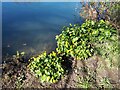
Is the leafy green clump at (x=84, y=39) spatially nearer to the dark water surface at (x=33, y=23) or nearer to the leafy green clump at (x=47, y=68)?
the leafy green clump at (x=47, y=68)

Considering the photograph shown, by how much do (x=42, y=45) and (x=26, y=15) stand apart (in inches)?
95.9

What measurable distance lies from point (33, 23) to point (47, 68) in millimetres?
3531

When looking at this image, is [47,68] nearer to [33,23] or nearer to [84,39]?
[84,39]

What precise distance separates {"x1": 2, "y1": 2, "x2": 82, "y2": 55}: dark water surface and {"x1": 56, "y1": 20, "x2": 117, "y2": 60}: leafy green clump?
83 centimetres

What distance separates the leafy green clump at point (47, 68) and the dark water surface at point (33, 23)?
4.36 feet

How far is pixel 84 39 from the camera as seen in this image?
19.7ft

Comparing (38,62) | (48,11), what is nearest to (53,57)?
(38,62)

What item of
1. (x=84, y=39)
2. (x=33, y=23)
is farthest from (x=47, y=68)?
(x=33, y=23)

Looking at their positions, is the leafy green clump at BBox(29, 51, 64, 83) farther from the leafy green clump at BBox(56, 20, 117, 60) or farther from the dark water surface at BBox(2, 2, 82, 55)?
the dark water surface at BBox(2, 2, 82, 55)

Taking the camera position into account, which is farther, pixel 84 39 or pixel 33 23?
pixel 33 23

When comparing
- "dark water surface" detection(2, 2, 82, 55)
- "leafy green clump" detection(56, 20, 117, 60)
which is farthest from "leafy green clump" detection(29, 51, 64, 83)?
"dark water surface" detection(2, 2, 82, 55)

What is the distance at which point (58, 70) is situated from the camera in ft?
16.8

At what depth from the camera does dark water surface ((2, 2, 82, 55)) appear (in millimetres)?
6930

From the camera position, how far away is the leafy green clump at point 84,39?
5.77 metres
